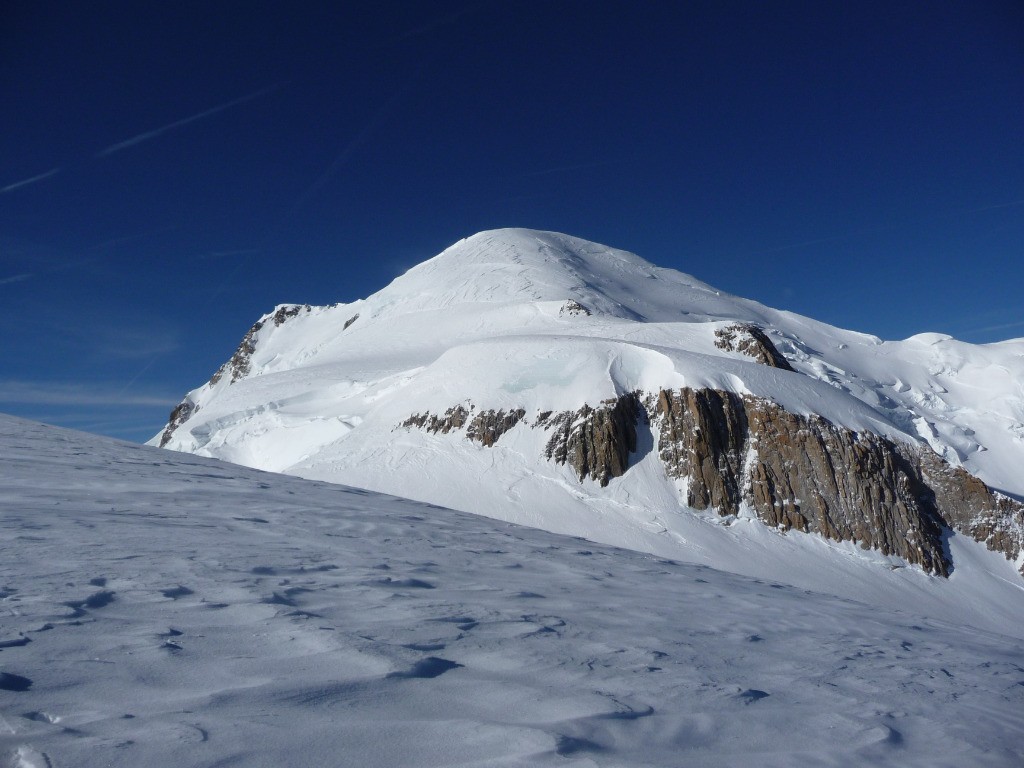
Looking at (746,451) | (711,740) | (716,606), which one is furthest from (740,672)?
(746,451)

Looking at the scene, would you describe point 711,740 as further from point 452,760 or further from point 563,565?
point 563,565

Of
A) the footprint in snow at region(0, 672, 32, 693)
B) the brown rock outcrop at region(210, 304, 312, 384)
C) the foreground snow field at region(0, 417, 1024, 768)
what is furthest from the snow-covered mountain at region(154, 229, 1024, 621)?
the brown rock outcrop at region(210, 304, 312, 384)

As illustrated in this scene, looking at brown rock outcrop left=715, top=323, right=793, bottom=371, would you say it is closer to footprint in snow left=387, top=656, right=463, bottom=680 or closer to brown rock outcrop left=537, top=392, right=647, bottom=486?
brown rock outcrop left=537, top=392, right=647, bottom=486

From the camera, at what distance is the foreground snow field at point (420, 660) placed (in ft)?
8.84

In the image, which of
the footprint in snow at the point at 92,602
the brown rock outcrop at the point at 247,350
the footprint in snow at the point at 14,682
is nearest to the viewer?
the footprint in snow at the point at 14,682

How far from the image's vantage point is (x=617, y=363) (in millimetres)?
27562

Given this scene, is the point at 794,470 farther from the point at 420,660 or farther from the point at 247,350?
the point at 247,350

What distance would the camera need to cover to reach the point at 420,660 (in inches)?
138

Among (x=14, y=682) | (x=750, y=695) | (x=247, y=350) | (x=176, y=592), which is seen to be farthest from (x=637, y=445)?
(x=247, y=350)

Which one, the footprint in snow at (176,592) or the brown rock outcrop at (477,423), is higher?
the brown rock outcrop at (477,423)

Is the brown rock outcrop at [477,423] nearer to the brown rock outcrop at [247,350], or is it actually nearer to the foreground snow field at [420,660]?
the foreground snow field at [420,660]

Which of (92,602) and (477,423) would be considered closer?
(92,602)

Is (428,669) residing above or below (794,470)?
below

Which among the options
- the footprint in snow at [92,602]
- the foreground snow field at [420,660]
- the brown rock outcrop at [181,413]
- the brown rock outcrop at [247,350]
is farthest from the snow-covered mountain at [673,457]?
the brown rock outcrop at [247,350]
